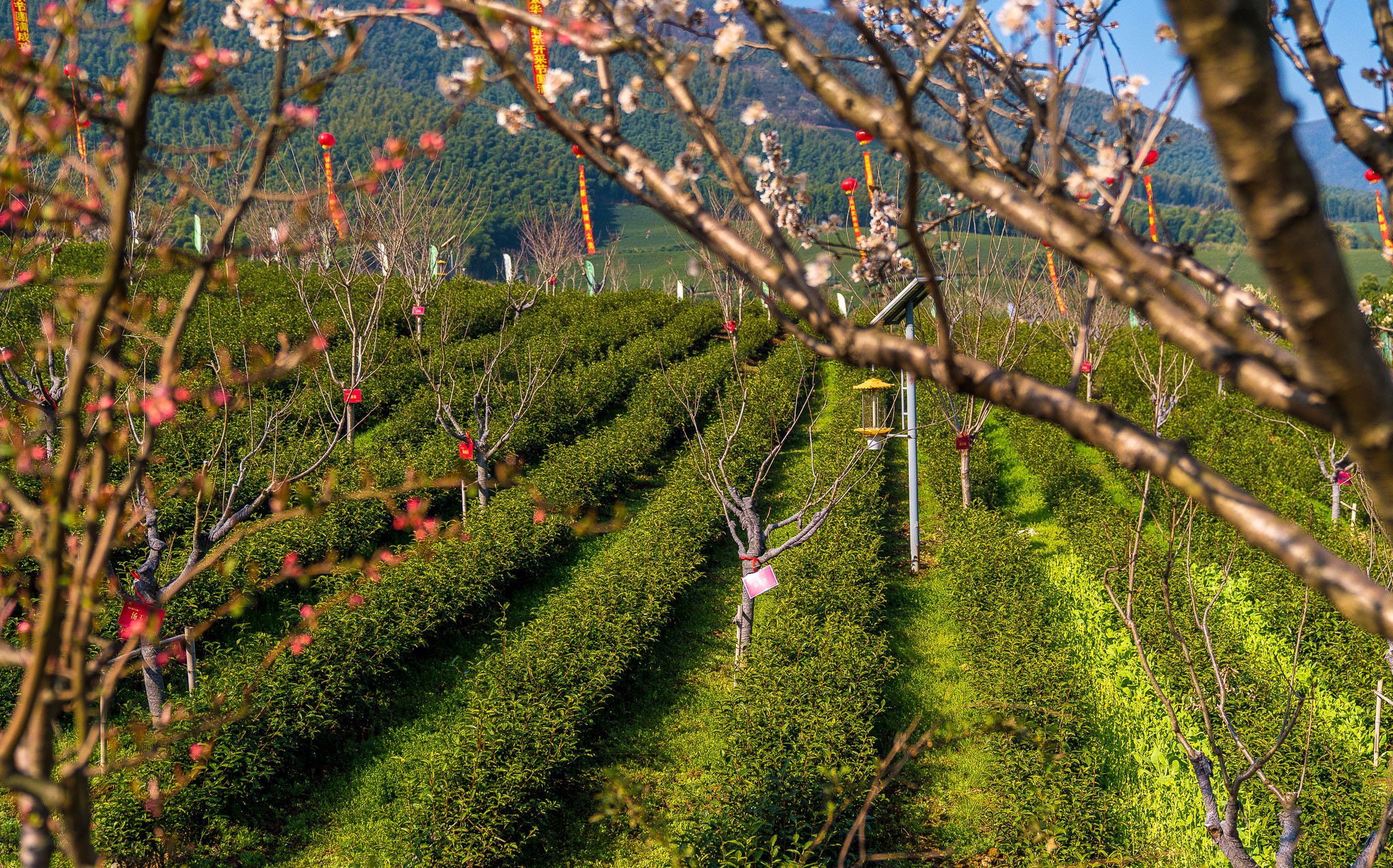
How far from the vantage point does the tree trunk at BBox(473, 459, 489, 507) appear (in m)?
9.87

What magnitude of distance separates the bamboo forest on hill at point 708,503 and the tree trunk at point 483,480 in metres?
0.15

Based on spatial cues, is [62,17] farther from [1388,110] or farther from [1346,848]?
[1346,848]

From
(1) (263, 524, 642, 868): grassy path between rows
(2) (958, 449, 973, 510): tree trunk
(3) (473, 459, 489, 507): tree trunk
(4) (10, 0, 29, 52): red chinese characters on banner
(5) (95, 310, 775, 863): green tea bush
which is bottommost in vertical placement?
(1) (263, 524, 642, 868): grassy path between rows

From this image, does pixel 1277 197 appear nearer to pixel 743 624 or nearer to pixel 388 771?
pixel 388 771

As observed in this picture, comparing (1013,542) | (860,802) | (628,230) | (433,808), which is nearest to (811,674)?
(860,802)

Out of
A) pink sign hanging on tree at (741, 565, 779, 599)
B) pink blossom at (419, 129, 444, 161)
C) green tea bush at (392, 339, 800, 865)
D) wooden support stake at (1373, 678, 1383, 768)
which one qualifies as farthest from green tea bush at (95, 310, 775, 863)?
wooden support stake at (1373, 678, 1383, 768)

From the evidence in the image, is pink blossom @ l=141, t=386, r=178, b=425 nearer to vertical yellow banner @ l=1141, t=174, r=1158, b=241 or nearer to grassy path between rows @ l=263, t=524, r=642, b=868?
vertical yellow banner @ l=1141, t=174, r=1158, b=241

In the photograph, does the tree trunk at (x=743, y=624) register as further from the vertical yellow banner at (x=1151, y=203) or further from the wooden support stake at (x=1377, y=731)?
the wooden support stake at (x=1377, y=731)

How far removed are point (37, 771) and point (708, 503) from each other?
9084 mm

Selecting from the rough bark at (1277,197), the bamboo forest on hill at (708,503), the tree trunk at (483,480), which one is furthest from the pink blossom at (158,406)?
the tree trunk at (483,480)

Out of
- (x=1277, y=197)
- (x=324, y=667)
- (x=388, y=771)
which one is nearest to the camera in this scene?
(x=1277, y=197)

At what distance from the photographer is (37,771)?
1209 millimetres

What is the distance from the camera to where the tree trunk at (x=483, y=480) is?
9.87 meters

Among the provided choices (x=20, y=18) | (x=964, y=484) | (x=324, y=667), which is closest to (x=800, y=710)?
(x=324, y=667)
